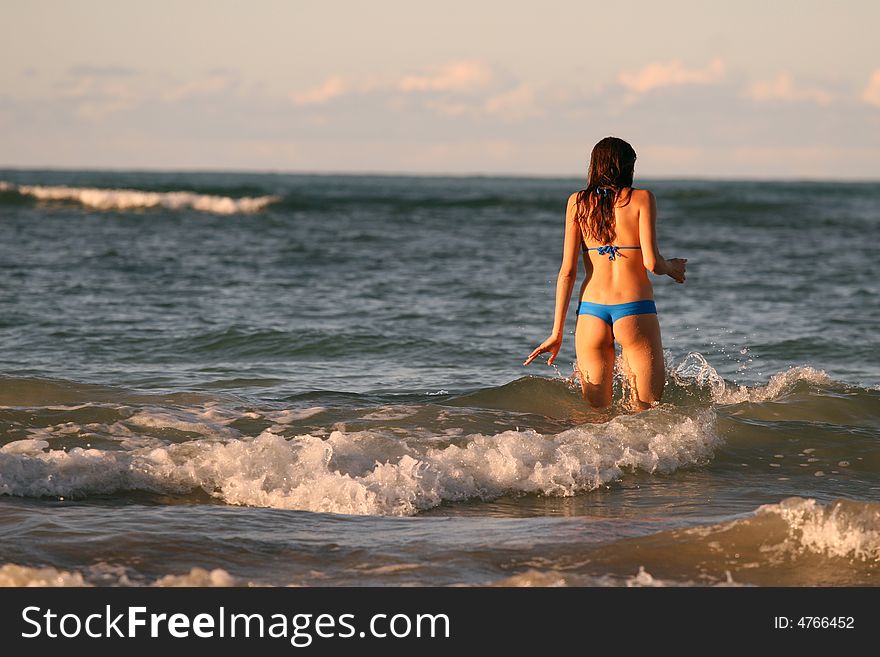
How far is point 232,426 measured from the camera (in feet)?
25.1

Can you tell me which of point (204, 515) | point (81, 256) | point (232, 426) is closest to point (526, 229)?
point (81, 256)

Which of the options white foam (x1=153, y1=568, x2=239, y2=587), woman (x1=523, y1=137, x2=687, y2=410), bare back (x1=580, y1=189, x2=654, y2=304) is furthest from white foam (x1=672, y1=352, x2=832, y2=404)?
white foam (x1=153, y1=568, x2=239, y2=587)

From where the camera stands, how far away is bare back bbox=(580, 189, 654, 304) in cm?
650

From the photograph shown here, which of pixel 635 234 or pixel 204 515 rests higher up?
pixel 635 234

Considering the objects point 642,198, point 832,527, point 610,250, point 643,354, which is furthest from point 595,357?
point 832,527

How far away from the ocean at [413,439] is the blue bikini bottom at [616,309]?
2.52 feet

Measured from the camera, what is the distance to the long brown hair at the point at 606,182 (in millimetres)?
6461

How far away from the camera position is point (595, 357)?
6875mm

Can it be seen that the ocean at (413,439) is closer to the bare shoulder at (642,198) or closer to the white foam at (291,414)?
the white foam at (291,414)

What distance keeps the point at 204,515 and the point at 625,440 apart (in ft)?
8.87

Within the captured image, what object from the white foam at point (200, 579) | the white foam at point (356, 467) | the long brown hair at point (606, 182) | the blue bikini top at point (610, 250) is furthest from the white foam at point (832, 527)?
the white foam at point (200, 579)

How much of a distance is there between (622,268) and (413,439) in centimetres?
175
